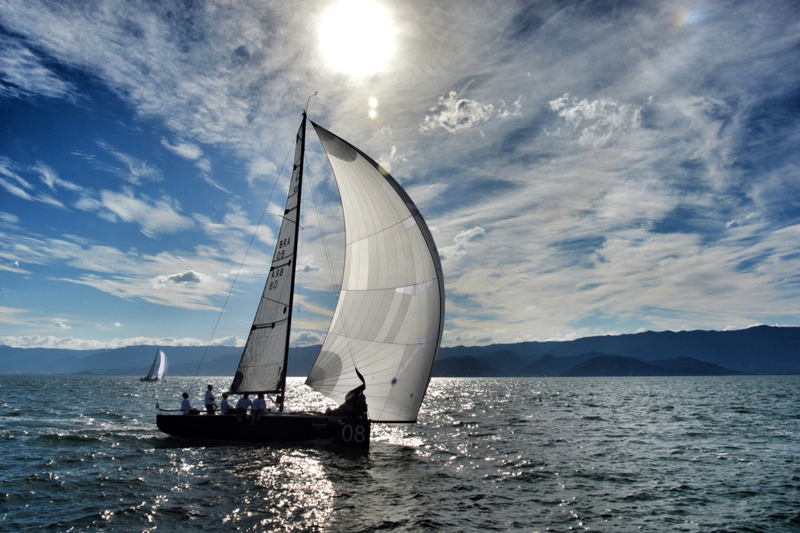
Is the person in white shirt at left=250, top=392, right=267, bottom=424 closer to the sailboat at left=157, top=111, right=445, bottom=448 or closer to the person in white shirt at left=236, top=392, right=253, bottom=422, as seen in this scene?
the sailboat at left=157, top=111, right=445, bottom=448

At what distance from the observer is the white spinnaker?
16719mm

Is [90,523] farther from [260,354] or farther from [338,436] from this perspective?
[260,354]

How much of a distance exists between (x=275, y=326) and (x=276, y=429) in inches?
163

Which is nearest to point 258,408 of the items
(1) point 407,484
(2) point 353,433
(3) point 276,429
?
(3) point 276,429

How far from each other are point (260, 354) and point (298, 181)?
25.9 ft

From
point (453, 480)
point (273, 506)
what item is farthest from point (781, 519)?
point (273, 506)

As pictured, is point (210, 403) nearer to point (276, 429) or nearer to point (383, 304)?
point (276, 429)

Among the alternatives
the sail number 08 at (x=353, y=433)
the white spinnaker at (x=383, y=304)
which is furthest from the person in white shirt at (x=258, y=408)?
the sail number 08 at (x=353, y=433)

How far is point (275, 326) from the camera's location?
18.3m

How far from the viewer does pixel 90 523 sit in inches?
370

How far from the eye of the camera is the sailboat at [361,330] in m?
16.6

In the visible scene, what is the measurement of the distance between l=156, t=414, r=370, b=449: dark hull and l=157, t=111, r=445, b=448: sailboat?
0.04m

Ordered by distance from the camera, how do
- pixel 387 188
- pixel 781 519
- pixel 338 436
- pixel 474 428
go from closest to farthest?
pixel 781 519, pixel 338 436, pixel 387 188, pixel 474 428

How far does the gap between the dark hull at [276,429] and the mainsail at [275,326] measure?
3.67 ft
